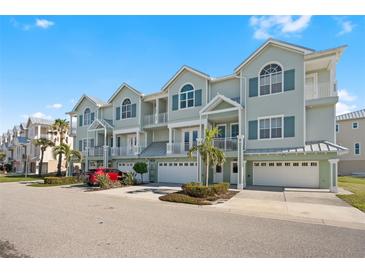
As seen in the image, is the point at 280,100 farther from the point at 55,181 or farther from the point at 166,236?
the point at 55,181

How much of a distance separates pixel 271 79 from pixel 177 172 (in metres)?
11.6

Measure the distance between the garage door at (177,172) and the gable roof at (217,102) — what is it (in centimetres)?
507

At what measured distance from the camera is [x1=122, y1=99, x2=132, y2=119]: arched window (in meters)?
27.8

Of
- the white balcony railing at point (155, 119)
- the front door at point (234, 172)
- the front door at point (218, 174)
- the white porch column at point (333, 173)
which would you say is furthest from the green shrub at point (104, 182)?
the white porch column at point (333, 173)

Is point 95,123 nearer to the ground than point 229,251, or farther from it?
farther from it

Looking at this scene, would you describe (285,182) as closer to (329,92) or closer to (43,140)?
(329,92)

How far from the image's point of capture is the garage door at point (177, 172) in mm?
21969

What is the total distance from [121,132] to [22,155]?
31425 mm

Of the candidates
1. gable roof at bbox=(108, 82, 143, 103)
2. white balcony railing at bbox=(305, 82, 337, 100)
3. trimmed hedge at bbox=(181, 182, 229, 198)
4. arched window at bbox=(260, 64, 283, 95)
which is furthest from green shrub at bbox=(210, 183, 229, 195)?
gable roof at bbox=(108, 82, 143, 103)

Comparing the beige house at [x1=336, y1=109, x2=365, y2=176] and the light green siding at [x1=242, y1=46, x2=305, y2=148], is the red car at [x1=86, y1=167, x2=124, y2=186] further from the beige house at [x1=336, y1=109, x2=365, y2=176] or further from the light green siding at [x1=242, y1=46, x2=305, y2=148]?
the beige house at [x1=336, y1=109, x2=365, y2=176]

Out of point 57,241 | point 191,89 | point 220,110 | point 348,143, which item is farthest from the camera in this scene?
point 348,143

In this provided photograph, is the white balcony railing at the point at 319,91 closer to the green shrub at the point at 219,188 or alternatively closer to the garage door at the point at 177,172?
the green shrub at the point at 219,188

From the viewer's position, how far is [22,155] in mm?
47219

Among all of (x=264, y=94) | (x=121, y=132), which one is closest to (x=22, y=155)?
(x=121, y=132)
